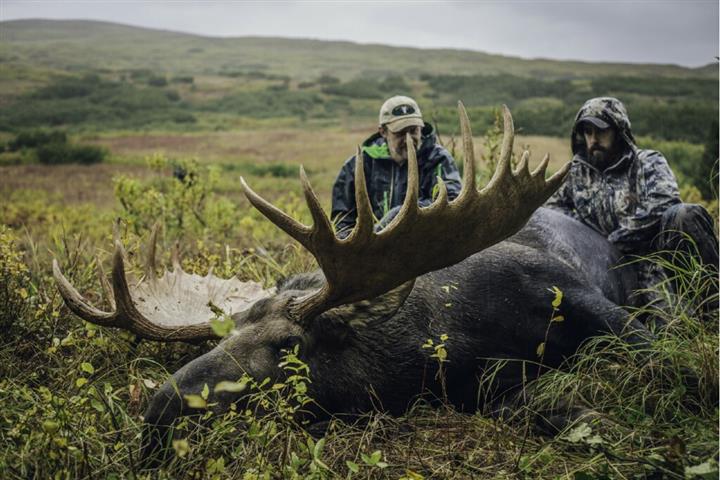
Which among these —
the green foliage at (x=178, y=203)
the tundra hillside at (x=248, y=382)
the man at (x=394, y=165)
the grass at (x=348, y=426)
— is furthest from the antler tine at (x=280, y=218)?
the green foliage at (x=178, y=203)

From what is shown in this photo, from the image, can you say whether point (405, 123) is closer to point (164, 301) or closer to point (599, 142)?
point (599, 142)

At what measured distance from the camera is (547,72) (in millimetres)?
95438

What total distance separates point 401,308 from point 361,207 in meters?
0.70

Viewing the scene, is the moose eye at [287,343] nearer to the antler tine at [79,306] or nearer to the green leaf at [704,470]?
the antler tine at [79,306]

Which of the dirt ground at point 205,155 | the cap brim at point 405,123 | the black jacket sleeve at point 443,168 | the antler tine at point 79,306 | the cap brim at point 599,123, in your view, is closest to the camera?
the antler tine at point 79,306

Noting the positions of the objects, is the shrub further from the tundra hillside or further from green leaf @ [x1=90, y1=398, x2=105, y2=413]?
green leaf @ [x1=90, y1=398, x2=105, y2=413]

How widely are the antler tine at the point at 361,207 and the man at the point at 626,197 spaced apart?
2.11 meters

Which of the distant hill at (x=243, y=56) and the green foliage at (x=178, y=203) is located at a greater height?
the distant hill at (x=243, y=56)

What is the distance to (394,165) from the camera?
221 inches

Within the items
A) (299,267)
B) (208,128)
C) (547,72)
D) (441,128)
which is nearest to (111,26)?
(547,72)

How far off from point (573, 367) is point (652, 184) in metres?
1.73

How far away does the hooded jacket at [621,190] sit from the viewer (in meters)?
4.39

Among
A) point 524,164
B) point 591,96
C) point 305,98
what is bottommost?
point 305,98

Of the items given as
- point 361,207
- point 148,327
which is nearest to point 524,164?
point 361,207
